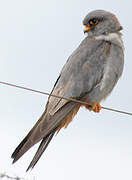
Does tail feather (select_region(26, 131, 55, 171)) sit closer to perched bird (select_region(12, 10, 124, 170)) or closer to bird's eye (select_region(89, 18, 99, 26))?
perched bird (select_region(12, 10, 124, 170))

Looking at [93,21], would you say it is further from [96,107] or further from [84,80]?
[96,107]

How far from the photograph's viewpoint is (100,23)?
764cm

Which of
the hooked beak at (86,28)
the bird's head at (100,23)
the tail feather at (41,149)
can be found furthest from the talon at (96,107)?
the hooked beak at (86,28)

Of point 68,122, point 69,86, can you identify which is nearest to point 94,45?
point 69,86

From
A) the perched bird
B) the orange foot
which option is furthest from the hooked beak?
the orange foot

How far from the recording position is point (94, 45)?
7.17m

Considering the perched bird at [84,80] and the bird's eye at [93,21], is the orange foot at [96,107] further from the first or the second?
the bird's eye at [93,21]

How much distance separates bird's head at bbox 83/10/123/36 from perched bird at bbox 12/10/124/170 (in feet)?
0.42

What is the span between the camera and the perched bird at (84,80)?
6.51 m

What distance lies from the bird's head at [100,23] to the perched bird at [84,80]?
5.1 inches

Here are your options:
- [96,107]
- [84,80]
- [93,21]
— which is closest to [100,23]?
[93,21]

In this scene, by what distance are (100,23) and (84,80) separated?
114 cm

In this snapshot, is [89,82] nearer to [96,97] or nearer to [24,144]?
[96,97]

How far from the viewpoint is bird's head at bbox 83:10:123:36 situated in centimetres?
753
